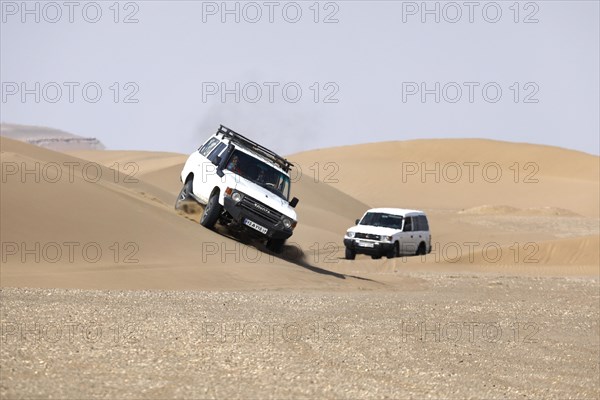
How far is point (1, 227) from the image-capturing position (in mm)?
21000

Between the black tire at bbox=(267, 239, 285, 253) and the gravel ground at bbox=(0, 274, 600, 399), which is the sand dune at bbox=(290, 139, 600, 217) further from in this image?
the gravel ground at bbox=(0, 274, 600, 399)

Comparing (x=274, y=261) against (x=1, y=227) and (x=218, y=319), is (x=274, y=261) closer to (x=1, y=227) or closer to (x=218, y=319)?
(x=1, y=227)

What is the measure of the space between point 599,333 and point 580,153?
116 metres

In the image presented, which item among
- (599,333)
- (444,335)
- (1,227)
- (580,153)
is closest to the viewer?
(444,335)

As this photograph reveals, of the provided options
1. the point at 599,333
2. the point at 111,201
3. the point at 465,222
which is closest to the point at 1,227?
the point at 111,201

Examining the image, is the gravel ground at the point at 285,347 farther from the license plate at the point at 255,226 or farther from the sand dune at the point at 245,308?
the license plate at the point at 255,226

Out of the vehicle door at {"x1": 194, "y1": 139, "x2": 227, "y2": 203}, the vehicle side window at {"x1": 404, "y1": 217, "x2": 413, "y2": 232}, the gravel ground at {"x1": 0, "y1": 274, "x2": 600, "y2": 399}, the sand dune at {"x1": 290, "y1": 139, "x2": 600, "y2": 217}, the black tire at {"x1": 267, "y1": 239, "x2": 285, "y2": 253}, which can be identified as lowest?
the gravel ground at {"x1": 0, "y1": 274, "x2": 600, "y2": 399}

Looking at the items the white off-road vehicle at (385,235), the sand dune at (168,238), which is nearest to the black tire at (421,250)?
the white off-road vehicle at (385,235)

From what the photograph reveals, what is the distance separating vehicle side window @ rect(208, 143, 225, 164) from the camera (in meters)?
24.5

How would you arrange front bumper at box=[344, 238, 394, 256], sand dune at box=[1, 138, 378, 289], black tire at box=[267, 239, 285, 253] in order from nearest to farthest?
sand dune at box=[1, 138, 378, 289]
black tire at box=[267, 239, 285, 253]
front bumper at box=[344, 238, 394, 256]

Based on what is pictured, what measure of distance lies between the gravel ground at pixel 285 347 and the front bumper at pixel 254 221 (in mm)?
2722

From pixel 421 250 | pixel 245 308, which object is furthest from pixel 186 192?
pixel 421 250

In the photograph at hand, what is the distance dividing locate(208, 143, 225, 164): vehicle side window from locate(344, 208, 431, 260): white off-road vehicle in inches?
319

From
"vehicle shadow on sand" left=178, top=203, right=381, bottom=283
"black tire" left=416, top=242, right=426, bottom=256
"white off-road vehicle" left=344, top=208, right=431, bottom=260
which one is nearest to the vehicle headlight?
"vehicle shadow on sand" left=178, top=203, right=381, bottom=283
